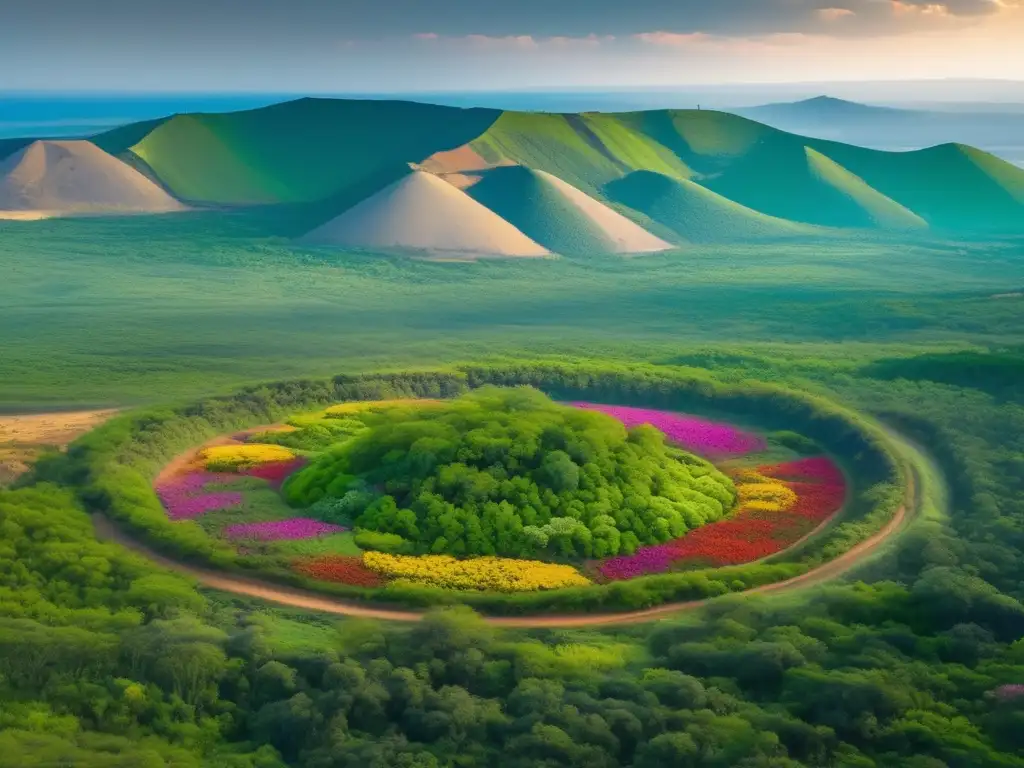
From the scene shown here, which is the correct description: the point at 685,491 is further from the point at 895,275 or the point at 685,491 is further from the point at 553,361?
the point at 895,275

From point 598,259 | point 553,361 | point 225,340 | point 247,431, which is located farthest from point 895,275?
point 247,431

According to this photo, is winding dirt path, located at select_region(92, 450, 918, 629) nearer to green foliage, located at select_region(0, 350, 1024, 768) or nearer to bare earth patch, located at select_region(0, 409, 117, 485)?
green foliage, located at select_region(0, 350, 1024, 768)

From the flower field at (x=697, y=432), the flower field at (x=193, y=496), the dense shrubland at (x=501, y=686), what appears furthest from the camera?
the flower field at (x=697, y=432)

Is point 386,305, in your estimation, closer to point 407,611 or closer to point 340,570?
point 340,570

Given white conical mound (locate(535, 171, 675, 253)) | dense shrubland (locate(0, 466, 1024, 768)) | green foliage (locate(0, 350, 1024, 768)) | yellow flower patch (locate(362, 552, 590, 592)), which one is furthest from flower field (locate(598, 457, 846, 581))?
white conical mound (locate(535, 171, 675, 253))

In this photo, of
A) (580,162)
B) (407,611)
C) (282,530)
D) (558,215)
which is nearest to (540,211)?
(558,215)

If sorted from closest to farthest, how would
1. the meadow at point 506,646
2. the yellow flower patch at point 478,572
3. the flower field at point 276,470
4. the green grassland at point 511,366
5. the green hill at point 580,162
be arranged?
1. the meadow at point 506,646
2. the green grassland at point 511,366
3. the yellow flower patch at point 478,572
4. the flower field at point 276,470
5. the green hill at point 580,162

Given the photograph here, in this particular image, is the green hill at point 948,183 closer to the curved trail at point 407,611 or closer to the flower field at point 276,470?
the flower field at point 276,470

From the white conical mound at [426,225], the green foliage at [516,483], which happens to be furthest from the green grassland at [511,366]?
the white conical mound at [426,225]
